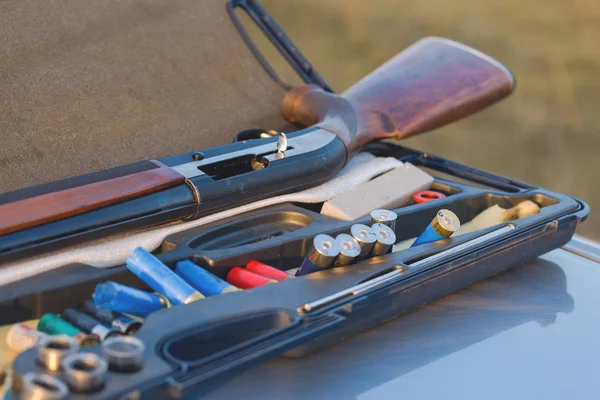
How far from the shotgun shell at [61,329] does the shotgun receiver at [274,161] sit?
12cm

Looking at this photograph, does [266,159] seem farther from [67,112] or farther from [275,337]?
[275,337]

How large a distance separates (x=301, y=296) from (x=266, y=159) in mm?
425

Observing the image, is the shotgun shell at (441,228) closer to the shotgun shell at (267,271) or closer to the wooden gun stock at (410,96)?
the shotgun shell at (267,271)

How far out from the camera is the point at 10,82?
1599 mm

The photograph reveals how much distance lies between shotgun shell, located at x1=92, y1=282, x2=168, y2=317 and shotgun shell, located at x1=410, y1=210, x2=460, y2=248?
437 millimetres

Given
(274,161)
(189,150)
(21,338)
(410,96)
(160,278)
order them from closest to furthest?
(21,338) < (160,278) < (274,161) < (189,150) < (410,96)


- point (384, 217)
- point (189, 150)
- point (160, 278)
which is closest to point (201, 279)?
point (160, 278)

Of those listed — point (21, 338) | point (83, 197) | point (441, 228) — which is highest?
point (83, 197)

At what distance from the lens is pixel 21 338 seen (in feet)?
3.38

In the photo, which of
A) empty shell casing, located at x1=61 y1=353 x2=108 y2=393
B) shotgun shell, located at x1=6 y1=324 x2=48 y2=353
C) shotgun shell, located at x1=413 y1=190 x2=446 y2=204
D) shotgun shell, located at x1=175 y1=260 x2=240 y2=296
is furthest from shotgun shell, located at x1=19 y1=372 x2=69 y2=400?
shotgun shell, located at x1=413 y1=190 x2=446 y2=204

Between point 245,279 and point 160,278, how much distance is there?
13cm

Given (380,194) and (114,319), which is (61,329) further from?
(380,194)

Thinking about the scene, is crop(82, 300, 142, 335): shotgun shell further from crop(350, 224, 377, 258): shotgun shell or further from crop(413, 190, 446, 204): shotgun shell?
crop(413, 190, 446, 204): shotgun shell

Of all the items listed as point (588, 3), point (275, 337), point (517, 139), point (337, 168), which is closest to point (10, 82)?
point (337, 168)
